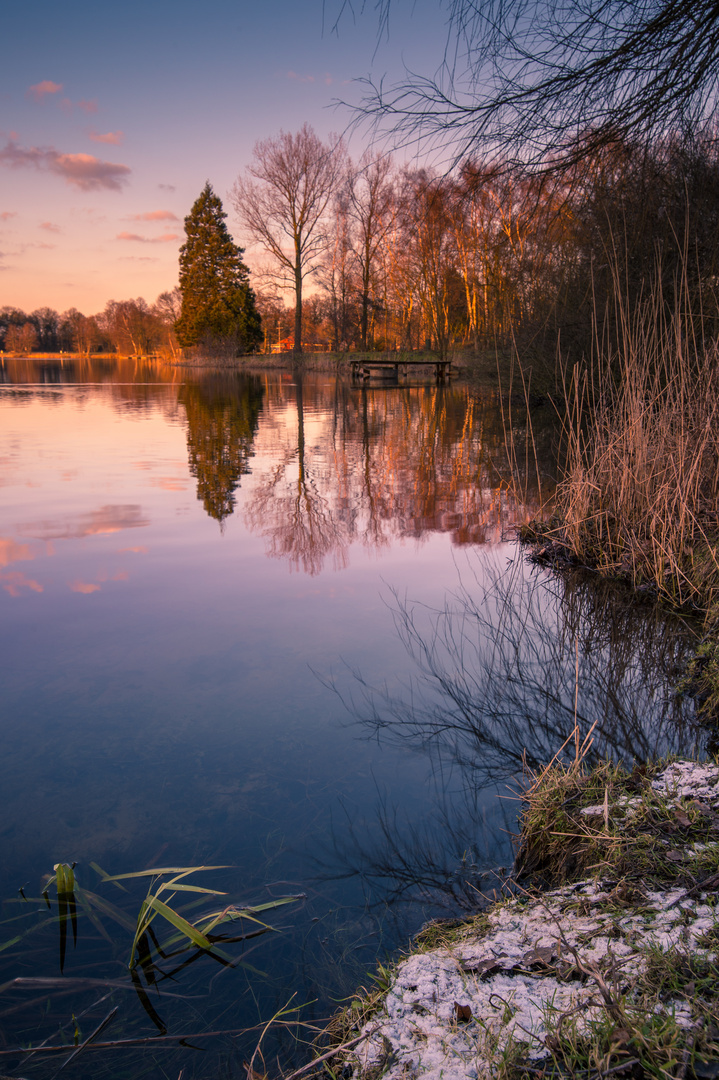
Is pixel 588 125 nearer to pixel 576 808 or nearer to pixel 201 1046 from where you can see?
pixel 576 808

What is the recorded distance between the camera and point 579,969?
1.19 m

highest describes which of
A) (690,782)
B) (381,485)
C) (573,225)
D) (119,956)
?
(573,225)

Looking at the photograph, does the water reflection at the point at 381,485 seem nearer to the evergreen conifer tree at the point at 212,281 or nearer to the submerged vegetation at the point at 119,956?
the submerged vegetation at the point at 119,956

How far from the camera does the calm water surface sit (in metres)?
1.48

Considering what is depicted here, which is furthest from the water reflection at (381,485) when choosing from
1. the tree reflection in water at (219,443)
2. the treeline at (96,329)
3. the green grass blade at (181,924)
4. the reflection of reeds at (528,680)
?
the treeline at (96,329)

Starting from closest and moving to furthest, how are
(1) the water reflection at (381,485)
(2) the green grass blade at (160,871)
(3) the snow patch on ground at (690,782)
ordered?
(2) the green grass blade at (160,871), (3) the snow patch on ground at (690,782), (1) the water reflection at (381,485)

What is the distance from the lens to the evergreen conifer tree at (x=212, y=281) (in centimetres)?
3891

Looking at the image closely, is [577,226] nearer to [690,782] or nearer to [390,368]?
[690,782]

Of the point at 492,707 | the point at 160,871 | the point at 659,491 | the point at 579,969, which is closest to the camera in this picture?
the point at 579,969

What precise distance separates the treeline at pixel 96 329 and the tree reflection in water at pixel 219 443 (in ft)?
136

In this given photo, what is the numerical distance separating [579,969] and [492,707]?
4.73 feet

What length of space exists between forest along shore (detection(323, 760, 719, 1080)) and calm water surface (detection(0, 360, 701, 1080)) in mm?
197

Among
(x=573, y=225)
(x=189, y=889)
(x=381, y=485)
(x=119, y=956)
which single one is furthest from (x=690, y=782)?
(x=573, y=225)

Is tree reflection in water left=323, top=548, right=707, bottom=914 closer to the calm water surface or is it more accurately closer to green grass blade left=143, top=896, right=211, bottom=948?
the calm water surface
